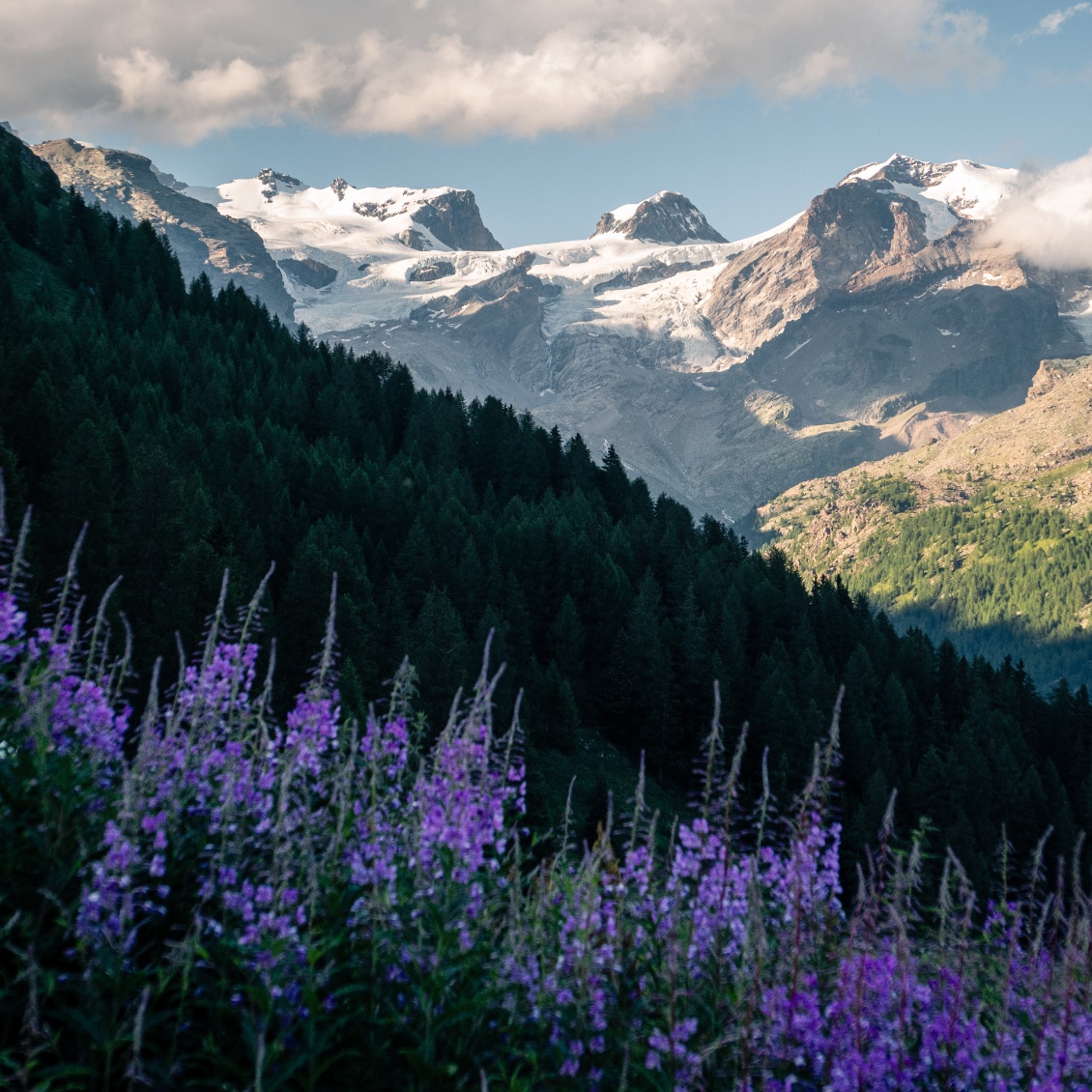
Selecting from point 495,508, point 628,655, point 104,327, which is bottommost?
point 628,655

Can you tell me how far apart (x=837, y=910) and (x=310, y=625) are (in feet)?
165

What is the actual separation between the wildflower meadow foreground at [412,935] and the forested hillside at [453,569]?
74.2 feet

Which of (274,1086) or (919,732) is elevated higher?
(274,1086)

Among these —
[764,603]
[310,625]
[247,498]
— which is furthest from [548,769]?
[764,603]

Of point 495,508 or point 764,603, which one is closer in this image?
point 764,603

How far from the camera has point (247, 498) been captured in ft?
241

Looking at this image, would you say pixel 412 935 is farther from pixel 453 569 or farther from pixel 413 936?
pixel 453 569

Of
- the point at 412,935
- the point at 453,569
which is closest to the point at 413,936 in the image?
the point at 412,935

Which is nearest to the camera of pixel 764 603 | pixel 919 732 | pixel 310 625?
pixel 310 625

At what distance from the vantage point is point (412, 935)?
7152 mm

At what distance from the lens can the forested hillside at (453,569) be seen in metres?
54.8

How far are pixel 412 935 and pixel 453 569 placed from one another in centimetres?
7048

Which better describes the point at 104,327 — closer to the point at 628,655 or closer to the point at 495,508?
the point at 495,508

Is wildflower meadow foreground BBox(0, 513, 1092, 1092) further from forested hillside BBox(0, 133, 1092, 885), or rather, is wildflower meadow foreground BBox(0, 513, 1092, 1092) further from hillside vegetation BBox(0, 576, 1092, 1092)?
forested hillside BBox(0, 133, 1092, 885)
